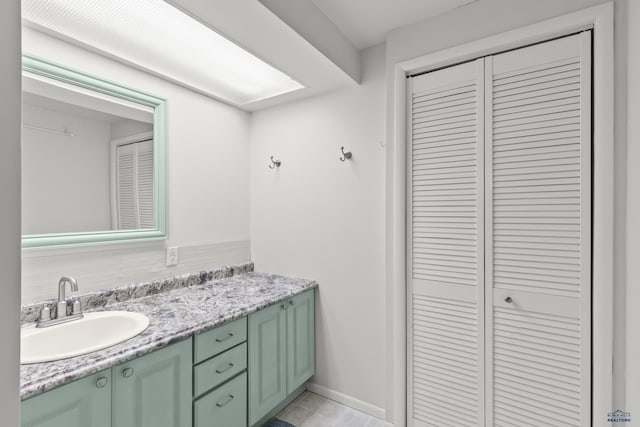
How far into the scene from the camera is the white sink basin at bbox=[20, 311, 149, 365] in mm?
1266

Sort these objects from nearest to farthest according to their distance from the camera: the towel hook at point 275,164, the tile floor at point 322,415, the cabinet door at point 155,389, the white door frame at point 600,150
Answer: the cabinet door at point 155,389 → the white door frame at point 600,150 → the tile floor at point 322,415 → the towel hook at point 275,164

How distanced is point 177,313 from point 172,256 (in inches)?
20.6

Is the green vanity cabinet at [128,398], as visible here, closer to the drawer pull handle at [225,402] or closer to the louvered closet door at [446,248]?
the drawer pull handle at [225,402]

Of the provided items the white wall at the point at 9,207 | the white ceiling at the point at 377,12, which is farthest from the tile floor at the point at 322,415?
the white ceiling at the point at 377,12

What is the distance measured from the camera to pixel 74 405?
42.1 inches

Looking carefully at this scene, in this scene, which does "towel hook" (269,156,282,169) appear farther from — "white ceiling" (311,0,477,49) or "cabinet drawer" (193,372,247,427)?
"cabinet drawer" (193,372,247,427)

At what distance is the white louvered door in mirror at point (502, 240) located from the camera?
1.41m

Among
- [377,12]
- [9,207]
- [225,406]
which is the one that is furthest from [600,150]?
[225,406]

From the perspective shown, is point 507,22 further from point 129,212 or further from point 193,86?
point 129,212

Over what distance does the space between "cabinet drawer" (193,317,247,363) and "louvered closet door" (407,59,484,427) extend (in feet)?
3.18

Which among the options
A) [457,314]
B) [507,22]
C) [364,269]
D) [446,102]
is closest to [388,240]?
[364,269]

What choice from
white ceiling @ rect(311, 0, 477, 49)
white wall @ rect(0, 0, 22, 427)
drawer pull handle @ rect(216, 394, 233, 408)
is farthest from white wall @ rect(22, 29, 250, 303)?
white wall @ rect(0, 0, 22, 427)

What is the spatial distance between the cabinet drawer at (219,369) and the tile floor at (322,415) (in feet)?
2.03

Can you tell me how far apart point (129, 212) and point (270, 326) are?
106 cm
